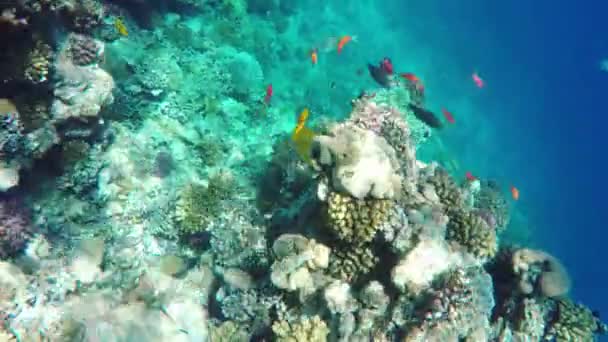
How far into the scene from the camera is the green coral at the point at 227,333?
497 cm

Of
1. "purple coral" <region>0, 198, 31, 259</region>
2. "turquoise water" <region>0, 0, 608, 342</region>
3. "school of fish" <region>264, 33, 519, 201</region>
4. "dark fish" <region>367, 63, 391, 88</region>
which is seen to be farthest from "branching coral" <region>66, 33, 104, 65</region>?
"dark fish" <region>367, 63, 391, 88</region>

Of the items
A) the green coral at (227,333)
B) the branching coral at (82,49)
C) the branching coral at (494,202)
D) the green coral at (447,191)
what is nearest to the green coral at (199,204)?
the green coral at (227,333)

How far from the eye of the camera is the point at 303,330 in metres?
4.55

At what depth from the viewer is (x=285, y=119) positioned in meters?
11.1

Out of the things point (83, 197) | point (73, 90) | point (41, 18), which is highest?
point (41, 18)

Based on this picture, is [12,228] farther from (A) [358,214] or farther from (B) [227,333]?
(A) [358,214]

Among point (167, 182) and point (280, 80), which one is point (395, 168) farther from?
point (280, 80)

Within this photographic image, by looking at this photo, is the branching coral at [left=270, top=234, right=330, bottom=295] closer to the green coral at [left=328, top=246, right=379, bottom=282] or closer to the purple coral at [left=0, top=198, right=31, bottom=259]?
the green coral at [left=328, top=246, right=379, bottom=282]

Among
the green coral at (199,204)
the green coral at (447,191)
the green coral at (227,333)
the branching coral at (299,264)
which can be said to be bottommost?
the green coral at (227,333)

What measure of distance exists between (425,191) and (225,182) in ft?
11.0

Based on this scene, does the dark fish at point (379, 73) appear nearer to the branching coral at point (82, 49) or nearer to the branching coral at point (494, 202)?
the branching coral at point (494, 202)

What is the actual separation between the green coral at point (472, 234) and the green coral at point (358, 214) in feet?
4.63

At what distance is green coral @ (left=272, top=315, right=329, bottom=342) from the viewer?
4.52 m

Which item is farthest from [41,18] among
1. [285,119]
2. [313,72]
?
[313,72]
